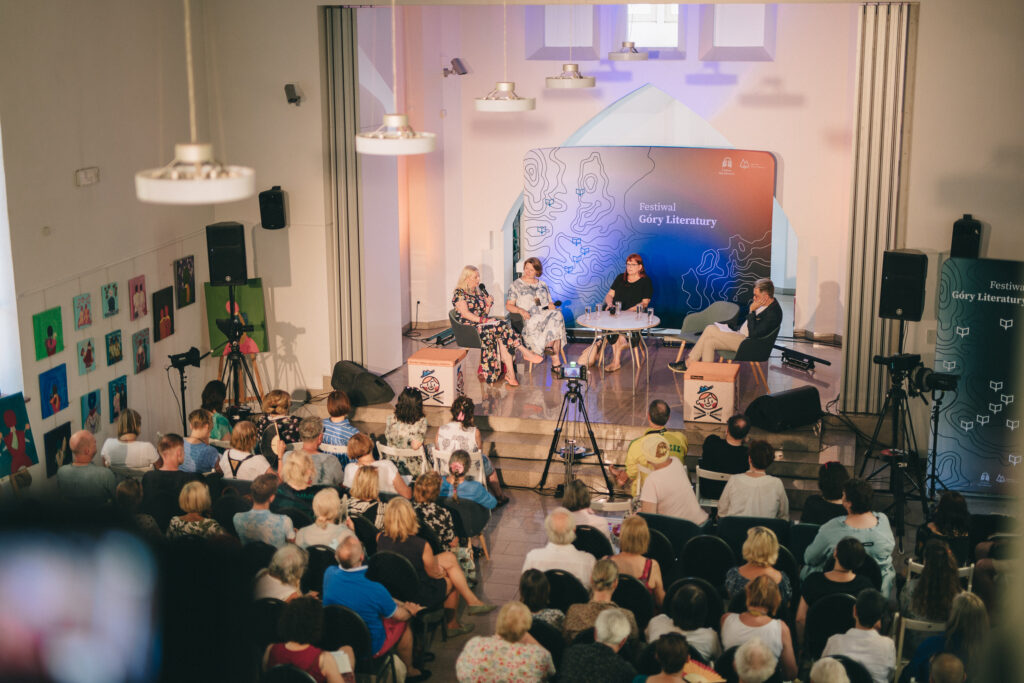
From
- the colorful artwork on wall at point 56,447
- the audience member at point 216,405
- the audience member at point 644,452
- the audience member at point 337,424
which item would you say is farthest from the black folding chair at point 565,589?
the colorful artwork on wall at point 56,447

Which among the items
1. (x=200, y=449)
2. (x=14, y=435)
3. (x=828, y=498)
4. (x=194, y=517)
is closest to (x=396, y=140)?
(x=194, y=517)

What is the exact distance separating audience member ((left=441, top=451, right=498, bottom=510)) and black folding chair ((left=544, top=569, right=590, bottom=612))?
58.3 inches

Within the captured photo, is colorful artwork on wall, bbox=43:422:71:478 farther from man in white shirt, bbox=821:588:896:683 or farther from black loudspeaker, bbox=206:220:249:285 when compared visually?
man in white shirt, bbox=821:588:896:683

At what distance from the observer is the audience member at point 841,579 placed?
5.78 meters

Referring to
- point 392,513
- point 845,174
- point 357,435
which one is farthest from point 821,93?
point 392,513

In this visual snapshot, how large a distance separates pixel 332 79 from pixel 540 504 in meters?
4.45

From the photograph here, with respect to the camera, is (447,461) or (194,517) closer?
(194,517)

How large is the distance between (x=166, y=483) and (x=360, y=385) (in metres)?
3.62

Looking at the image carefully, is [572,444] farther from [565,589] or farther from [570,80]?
[570,80]

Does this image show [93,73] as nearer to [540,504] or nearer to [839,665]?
[540,504]

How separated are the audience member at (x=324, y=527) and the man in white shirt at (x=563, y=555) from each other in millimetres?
1081

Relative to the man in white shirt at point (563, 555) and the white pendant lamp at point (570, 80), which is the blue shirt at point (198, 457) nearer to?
the man in white shirt at point (563, 555)

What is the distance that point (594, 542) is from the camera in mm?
6480

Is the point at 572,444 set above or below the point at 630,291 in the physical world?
below
